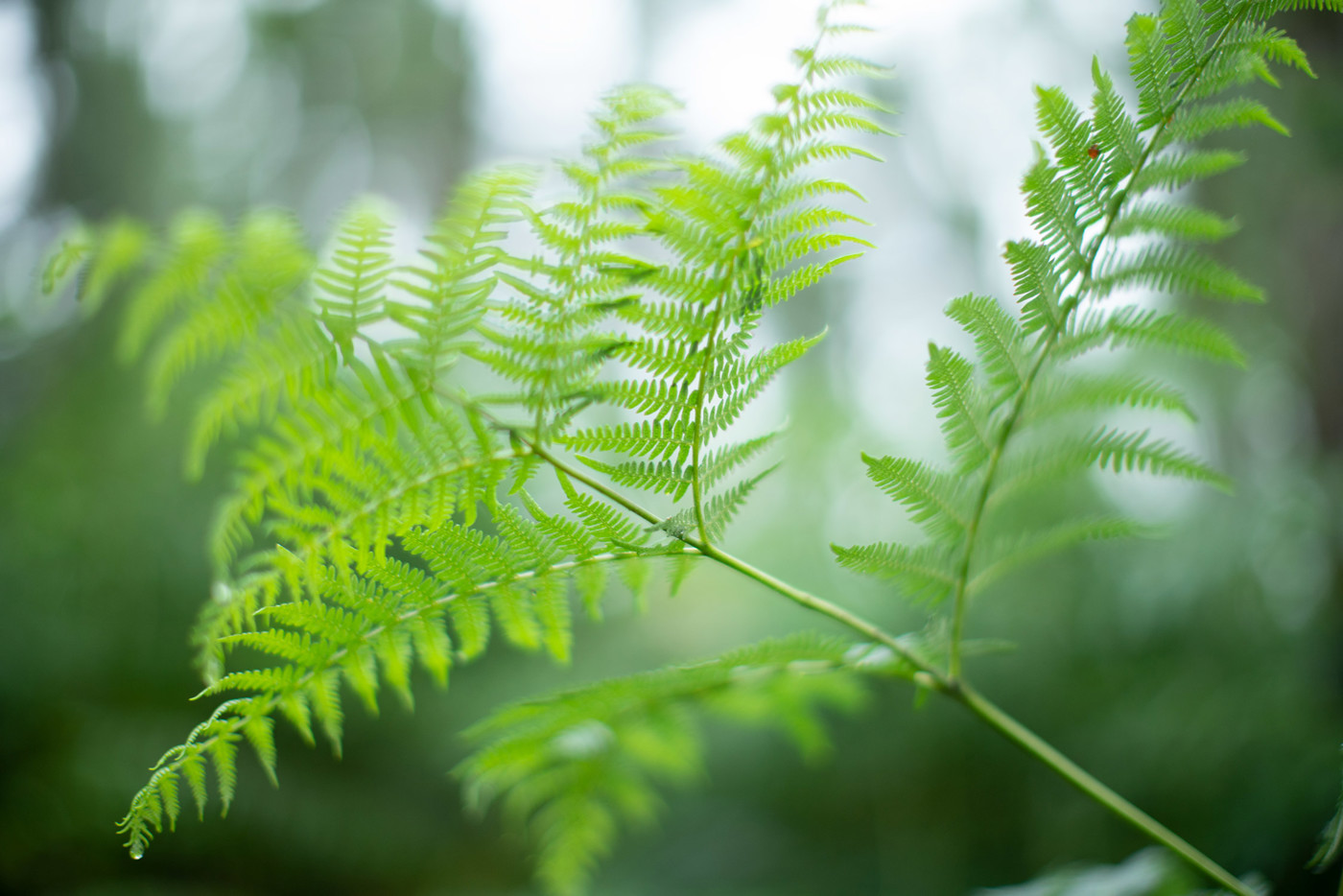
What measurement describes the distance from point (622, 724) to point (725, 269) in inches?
29.6

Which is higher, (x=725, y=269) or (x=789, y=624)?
(x=725, y=269)

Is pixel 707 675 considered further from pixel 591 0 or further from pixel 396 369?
pixel 591 0

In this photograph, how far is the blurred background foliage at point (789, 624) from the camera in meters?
1.91

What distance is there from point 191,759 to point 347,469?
0.90ft

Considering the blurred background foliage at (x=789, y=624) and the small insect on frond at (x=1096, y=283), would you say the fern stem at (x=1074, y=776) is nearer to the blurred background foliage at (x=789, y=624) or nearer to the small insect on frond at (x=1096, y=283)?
the small insect on frond at (x=1096, y=283)

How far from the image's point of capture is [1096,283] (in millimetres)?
611

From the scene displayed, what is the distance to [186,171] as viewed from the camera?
5020 millimetres

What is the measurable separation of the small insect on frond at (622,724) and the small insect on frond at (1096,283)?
213mm

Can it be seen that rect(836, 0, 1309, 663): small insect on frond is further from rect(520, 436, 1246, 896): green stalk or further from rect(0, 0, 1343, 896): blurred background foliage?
rect(0, 0, 1343, 896): blurred background foliage

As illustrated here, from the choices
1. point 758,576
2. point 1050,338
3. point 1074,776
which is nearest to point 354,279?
point 758,576

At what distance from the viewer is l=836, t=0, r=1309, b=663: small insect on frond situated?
1.86 feet

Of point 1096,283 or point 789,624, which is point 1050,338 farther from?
point 789,624

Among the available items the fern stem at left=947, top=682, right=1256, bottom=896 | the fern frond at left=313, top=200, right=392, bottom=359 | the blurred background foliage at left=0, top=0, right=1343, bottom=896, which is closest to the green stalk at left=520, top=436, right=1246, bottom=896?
the fern stem at left=947, top=682, right=1256, bottom=896

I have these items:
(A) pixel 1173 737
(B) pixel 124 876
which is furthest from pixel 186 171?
(A) pixel 1173 737
